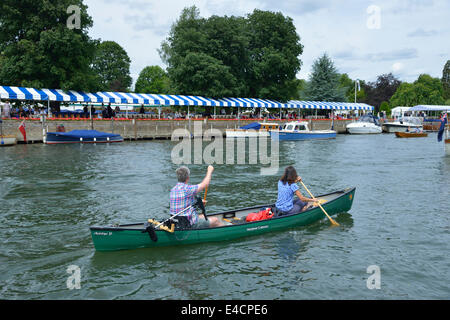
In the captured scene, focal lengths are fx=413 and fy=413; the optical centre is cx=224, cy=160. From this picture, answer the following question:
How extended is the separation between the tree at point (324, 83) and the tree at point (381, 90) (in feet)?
117

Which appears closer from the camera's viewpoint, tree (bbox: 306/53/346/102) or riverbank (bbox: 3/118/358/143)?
riverbank (bbox: 3/118/358/143)

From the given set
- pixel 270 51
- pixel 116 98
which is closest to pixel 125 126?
pixel 116 98

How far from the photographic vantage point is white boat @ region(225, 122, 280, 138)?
154ft

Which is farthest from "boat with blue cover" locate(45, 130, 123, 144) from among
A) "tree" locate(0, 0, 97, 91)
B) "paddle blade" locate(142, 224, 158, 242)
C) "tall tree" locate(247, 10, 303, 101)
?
"paddle blade" locate(142, 224, 158, 242)

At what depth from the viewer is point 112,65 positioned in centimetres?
9025

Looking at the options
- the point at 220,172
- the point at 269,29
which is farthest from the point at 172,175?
the point at 269,29

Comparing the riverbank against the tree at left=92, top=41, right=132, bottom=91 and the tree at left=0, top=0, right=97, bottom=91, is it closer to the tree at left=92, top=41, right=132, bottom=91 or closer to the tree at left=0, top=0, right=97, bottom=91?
the tree at left=0, top=0, right=97, bottom=91

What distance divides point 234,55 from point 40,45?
88.9 ft

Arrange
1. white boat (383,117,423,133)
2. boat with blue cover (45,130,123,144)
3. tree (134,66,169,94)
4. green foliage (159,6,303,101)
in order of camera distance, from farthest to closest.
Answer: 1. tree (134,66,169,94)
2. white boat (383,117,423,133)
3. green foliage (159,6,303,101)
4. boat with blue cover (45,130,123,144)

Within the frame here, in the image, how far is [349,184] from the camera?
20250 mm

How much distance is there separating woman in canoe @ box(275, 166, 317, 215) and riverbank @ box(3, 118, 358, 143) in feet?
106

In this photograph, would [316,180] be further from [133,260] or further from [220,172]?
[133,260]

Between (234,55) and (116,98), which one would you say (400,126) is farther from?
(116,98)

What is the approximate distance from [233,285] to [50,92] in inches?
1437
